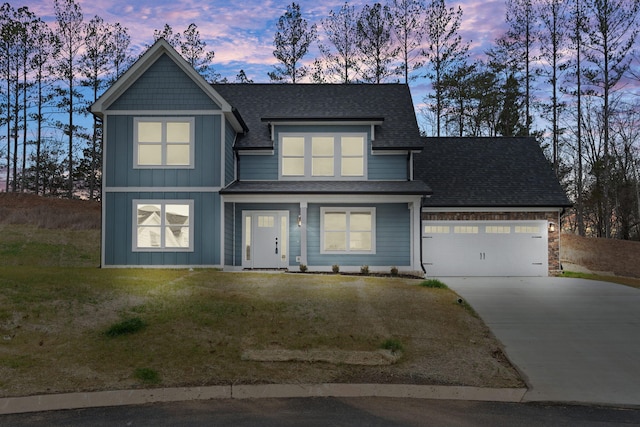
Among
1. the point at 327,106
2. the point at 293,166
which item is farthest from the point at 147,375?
the point at 327,106

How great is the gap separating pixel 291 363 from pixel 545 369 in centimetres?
410

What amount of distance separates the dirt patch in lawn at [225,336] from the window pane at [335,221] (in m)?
6.45

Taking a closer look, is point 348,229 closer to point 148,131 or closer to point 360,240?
point 360,240

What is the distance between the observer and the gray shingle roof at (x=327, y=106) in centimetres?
2103

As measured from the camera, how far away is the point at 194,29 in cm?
3738

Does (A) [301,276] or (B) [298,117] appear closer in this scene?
(A) [301,276]

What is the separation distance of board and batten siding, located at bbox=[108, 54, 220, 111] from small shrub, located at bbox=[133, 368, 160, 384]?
1242 centimetres

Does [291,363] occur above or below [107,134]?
below

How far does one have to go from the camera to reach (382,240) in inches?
804

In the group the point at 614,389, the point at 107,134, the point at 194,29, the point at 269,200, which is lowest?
the point at 614,389

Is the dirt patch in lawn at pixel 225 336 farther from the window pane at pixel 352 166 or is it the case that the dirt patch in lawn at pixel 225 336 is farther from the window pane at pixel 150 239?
the window pane at pixel 352 166

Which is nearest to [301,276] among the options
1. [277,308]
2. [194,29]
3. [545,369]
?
[277,308]

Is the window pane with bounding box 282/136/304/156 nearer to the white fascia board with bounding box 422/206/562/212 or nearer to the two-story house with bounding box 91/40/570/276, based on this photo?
the two-story house with bounding box 91/40/570/276

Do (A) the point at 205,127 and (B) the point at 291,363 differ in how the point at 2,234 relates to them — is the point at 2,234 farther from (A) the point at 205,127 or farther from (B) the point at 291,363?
(B) the point at 291,363
